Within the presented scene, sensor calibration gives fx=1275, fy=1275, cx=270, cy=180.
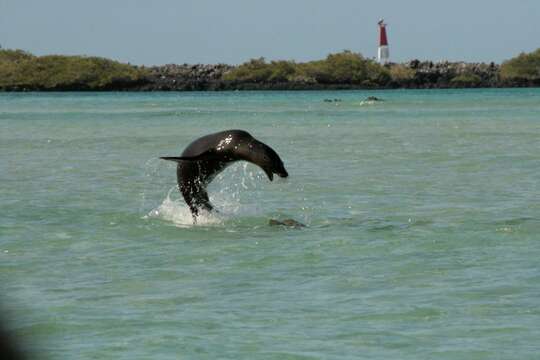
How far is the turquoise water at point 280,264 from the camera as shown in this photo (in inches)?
357

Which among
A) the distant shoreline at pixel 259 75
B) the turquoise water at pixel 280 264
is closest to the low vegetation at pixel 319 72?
the distant shoreline at pixel 259 75

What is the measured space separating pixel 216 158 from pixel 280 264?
8.51 feet

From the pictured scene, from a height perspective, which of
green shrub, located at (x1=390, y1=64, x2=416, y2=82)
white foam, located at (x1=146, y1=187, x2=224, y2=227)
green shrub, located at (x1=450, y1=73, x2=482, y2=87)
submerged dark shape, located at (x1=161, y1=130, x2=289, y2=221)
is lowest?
green shrub, located at (x1=450, y1=73, x2=482, y2=87)

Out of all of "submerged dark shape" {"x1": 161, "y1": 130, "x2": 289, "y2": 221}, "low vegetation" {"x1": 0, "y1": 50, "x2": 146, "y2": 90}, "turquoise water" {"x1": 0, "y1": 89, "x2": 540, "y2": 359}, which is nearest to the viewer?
"turquoise water" {"x1": 0, "y1": 89, "x2": 540, "y2": 359}

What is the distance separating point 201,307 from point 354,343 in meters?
1.83

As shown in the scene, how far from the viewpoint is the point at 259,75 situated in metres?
180

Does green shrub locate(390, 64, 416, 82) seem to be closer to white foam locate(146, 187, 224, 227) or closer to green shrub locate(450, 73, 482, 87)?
green shrub locate(450, 73, 482, 87)

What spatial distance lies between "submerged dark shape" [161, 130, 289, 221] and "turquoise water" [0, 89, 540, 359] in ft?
1.84

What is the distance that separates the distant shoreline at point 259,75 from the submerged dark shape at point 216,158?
149 meters

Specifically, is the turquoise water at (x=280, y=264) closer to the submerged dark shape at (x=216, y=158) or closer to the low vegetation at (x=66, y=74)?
the submerged dark shape at (x=216, y=158)

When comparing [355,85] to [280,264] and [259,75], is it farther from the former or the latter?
[280,264]

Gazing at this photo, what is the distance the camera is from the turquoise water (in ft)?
29.8

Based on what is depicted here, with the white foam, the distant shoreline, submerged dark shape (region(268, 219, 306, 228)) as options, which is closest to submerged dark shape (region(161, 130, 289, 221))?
the white foam

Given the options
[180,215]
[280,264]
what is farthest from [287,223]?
[280,264]
